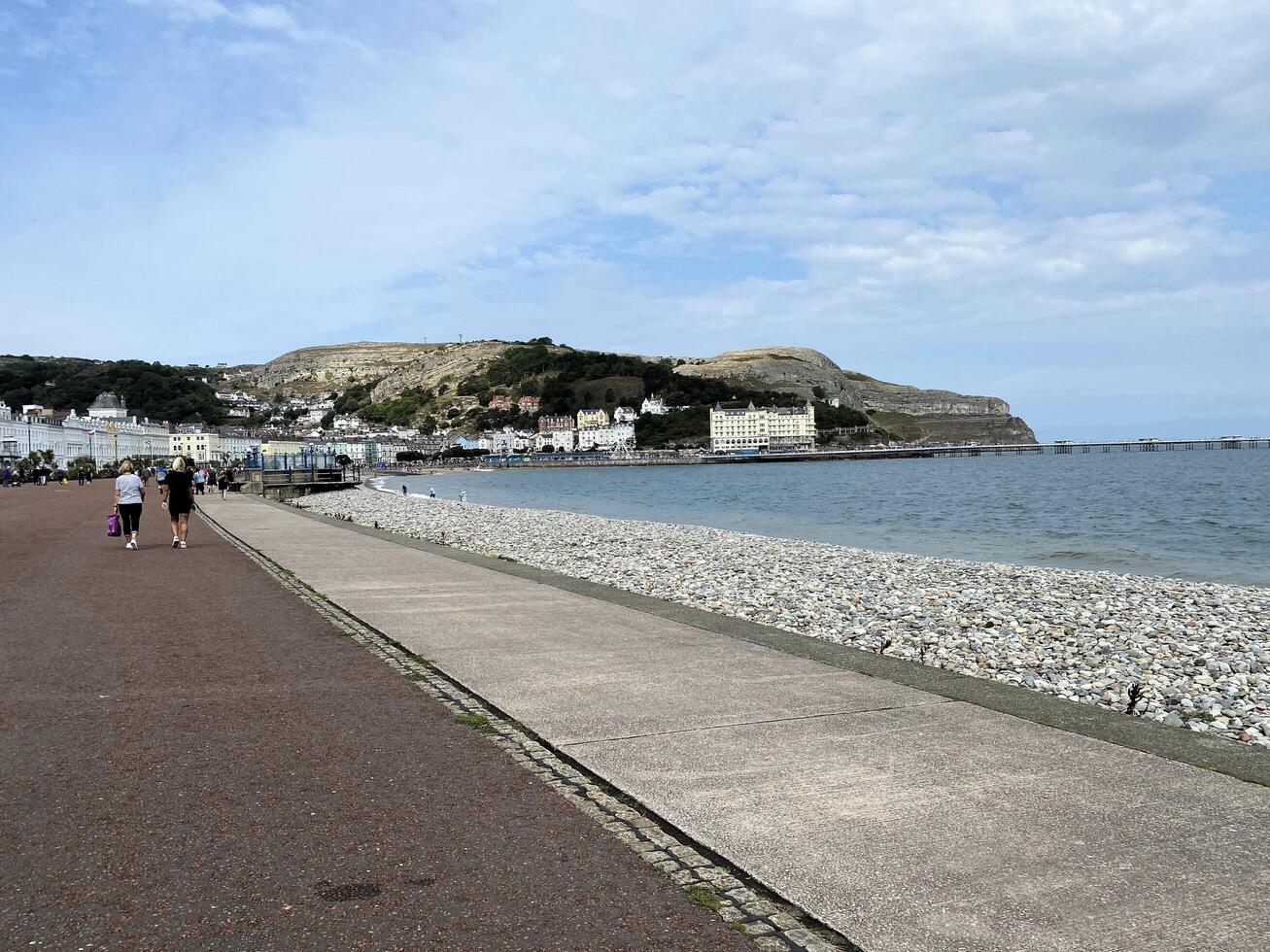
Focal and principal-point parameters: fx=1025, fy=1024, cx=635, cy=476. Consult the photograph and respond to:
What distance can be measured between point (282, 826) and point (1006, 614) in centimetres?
1009

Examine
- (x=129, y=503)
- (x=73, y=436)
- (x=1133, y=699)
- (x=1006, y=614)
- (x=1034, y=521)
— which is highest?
(x=73, y=436)

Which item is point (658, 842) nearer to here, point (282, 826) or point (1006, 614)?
point (282, 826)

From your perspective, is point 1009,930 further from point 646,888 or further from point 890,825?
point 646,888

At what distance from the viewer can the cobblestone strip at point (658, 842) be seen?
323cm

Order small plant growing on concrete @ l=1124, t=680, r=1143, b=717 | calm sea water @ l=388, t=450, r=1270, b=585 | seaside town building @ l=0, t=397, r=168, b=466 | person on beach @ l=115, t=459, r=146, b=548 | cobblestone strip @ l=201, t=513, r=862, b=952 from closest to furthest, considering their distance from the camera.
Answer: cobblestone strip @ l=201, t=513, r=862, b=952 < small plant growing on concrete @ l=1124, t=680, r=1143, b=717 < person on beach @ l=115, t=459, r=146, b=548 < calm sea water @ l=388, t=450, r=1270, b=585 < seaside town building @ l=0, t=397, r=168, b=466

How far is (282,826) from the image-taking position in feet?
13.6

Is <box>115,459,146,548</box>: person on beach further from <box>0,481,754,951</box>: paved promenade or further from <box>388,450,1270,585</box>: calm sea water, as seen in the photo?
<box>388,450,1270,585</box>: calm sea water

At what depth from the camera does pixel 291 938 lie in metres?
3.20

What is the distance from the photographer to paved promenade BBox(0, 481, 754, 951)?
10.7 feet

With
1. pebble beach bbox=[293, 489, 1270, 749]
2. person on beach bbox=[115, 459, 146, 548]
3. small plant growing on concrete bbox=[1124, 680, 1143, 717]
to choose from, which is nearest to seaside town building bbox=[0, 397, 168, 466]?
person on beach bbox=[115, 459, 146, 548]

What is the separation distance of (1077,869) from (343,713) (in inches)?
162

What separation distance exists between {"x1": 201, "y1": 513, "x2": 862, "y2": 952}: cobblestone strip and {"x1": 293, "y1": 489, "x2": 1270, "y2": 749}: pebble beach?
4326mm

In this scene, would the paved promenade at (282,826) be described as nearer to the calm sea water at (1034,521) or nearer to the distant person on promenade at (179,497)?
the distant person on promenade at (179,497)

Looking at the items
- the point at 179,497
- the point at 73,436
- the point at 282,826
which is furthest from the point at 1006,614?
the point at 73,436
